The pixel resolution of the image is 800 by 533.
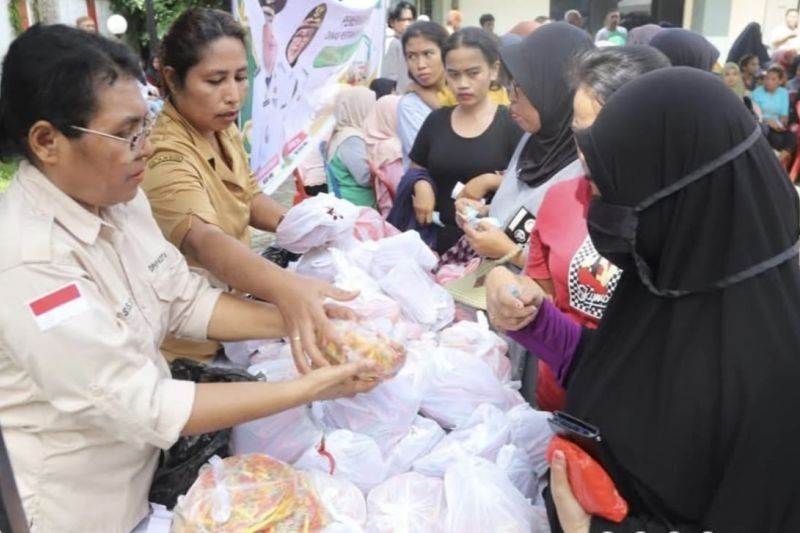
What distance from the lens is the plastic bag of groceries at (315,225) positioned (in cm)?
258

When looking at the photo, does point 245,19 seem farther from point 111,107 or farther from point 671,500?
point 671,500

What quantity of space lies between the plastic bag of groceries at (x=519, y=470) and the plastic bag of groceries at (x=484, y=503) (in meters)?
0.07

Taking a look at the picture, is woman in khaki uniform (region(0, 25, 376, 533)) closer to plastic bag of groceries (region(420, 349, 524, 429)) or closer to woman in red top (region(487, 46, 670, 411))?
plastic bag of groceries (region(420, 349, 524, 429))

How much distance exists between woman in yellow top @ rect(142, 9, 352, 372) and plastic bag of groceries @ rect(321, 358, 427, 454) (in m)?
0.29

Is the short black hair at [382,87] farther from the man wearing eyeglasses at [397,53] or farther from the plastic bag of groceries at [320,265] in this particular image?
the plastic bag of groceries at [320,265]

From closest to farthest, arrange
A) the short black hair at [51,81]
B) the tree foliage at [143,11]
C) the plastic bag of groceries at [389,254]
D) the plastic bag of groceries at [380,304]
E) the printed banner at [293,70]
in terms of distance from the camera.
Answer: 1. the short black hair at [51,81]
2. the plastic bag of groceries at [380,304]
3. the plastic bag of groceries at [389,254]
4. the printed banner at [293,70]
5. the tree foliage at [143,11]

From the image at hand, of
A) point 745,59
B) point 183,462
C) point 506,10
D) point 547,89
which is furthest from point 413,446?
point 506,10

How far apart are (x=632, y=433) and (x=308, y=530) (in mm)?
714

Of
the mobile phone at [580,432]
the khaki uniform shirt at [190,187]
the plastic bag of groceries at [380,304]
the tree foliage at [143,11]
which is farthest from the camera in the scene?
the tree foliage at [143,11]

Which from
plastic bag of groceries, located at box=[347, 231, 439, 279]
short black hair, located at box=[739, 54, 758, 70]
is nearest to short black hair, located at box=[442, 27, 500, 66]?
plastic bag of groceries, located at box=[347, 231, 439, 279]

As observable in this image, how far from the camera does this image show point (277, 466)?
1674 millimetres

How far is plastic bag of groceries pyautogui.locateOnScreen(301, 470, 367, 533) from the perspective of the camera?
1658mm

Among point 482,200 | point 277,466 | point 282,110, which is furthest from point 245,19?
point 277,466

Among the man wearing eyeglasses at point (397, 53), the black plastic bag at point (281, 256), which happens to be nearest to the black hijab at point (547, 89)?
the black plastic bag at point (281, 256)
